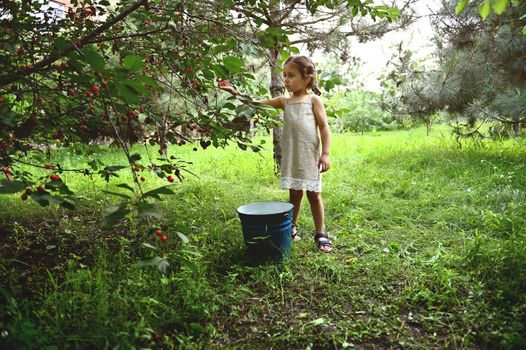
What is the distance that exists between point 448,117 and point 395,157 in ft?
4.27

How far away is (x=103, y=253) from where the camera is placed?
7.05 feet

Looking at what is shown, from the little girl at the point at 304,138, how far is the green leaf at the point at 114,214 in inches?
66.2

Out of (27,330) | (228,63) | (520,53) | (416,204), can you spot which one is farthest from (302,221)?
(520,53)

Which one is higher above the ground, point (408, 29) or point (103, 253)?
point (408, 29)

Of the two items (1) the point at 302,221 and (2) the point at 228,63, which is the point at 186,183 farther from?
(2) the point at 228,63

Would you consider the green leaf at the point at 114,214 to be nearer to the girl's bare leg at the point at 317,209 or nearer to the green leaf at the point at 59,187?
the green leaf at the point at 59,187

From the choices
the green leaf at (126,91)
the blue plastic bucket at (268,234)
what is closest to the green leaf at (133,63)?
the green leaf at (126,91)

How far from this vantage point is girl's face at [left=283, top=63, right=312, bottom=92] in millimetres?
2453

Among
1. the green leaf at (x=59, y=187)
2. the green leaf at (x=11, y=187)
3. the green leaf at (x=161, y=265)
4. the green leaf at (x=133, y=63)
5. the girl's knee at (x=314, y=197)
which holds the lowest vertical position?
the girl's knee at (x=314, y=197)

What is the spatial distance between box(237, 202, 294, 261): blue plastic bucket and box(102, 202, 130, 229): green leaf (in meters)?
1.21

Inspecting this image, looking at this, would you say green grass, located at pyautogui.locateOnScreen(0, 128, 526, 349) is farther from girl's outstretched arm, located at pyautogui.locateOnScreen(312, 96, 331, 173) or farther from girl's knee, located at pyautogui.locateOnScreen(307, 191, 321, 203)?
girl's outstretched arm, located at pyautogui.locateOnScreen(312, 96, 331, 173)

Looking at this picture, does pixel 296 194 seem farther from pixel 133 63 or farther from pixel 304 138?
pixel 133 63

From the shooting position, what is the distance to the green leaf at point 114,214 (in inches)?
35.9

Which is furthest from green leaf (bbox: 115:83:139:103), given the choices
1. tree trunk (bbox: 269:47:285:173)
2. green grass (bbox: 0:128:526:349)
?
tree trunk (bbox: 269:47:285:173)
